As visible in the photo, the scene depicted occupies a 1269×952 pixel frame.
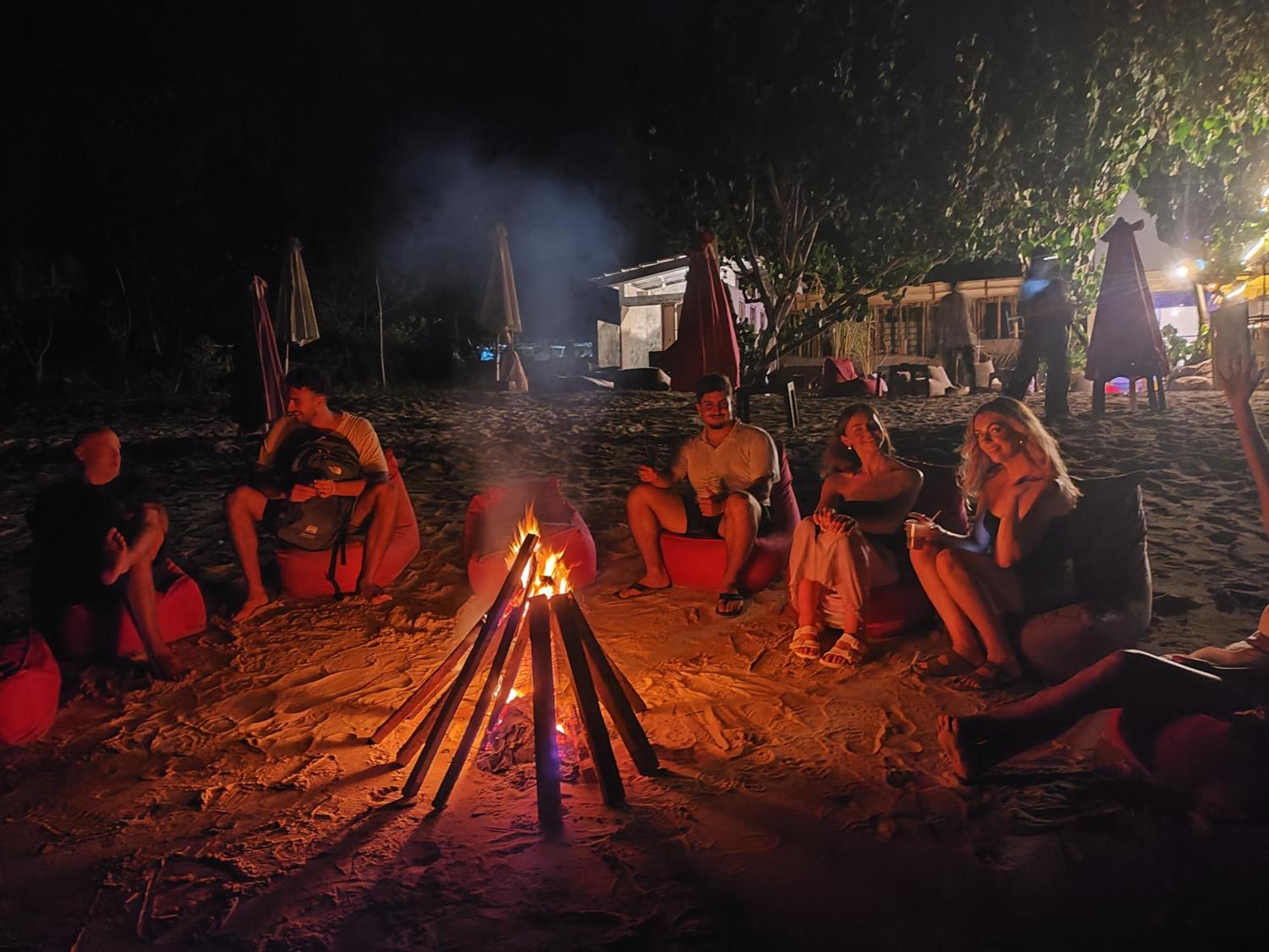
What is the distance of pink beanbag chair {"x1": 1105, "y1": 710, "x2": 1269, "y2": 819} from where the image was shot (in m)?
2.68

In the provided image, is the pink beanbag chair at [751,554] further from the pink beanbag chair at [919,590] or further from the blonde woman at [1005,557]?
the blonde woman at [1005,557]

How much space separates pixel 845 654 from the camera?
436 cm

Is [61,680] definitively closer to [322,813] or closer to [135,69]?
[322,813]

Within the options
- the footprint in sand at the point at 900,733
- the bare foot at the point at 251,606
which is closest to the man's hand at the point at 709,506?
the footprint in sand at the point at 900,733

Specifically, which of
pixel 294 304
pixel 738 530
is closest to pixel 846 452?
pixel 738 530

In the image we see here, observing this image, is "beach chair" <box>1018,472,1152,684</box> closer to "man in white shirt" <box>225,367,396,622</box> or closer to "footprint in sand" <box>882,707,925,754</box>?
"footprint in sand" <box>882,707,925,754</box>

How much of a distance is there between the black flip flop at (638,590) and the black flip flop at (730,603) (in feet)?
1.71

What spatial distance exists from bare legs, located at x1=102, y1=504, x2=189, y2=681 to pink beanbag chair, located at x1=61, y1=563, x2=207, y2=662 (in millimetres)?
70

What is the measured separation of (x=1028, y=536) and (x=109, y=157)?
83.4 feet

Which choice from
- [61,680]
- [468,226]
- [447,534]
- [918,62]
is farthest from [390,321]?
[61,680]

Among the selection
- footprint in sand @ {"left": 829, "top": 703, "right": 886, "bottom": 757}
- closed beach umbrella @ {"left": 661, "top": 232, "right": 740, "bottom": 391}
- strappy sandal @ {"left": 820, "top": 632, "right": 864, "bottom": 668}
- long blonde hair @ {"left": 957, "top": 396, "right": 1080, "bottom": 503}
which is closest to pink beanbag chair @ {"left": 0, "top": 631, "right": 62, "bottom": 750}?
footprint in sand @ {"left": 829, "top": 703, "right": 886, "bottom": 757}

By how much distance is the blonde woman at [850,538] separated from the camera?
4.42 meters

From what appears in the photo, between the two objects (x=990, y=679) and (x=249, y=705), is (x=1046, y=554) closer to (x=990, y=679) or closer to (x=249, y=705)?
(x=990, y=679)

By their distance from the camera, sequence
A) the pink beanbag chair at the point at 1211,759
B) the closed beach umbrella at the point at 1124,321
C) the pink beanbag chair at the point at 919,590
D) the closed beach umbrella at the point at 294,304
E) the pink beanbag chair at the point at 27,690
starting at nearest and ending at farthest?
the pink beanbag chair at the point at 1211,759 → the pink beanbag chair at the point at 27,690 → the pink beanbag chair at the point at 919,590 → the closed beach umbrella at the point at 1124,321 → the closed beach umbrella at the point at 294,304
